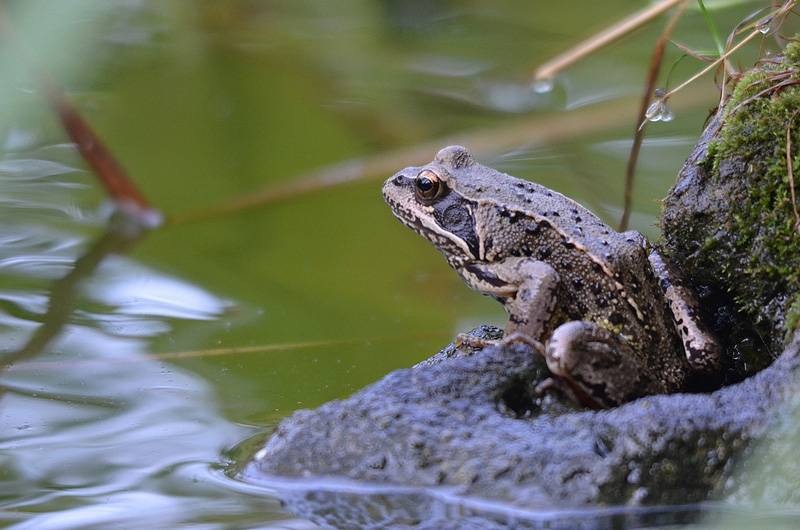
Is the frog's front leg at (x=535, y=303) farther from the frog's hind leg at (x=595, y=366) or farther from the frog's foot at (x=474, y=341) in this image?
the frog's hind leg at (x=595, y=366)

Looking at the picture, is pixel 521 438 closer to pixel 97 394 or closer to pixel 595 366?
pixel 595 366

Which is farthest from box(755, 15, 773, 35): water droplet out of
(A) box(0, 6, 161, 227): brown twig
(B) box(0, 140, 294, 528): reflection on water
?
(A) box(0, 6, 161, 227): brown twig

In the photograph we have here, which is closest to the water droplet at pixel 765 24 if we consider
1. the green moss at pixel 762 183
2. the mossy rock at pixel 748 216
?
the mossy rock at pixel 748 216

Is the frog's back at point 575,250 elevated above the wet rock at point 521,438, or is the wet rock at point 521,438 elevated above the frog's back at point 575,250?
the frog's back at point 575,250

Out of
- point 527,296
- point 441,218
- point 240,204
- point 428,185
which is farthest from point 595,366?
point 240,204

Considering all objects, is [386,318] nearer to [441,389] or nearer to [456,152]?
[456,152]

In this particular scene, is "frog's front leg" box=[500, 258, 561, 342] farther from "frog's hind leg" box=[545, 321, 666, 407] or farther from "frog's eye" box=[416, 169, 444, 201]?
"frog's eye" box=[416, 169, 444, 201]

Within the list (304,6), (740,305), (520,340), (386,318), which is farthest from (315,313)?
(304,6)

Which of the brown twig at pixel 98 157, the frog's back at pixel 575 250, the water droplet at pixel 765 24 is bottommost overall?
the frog's back at pixel 575 250
